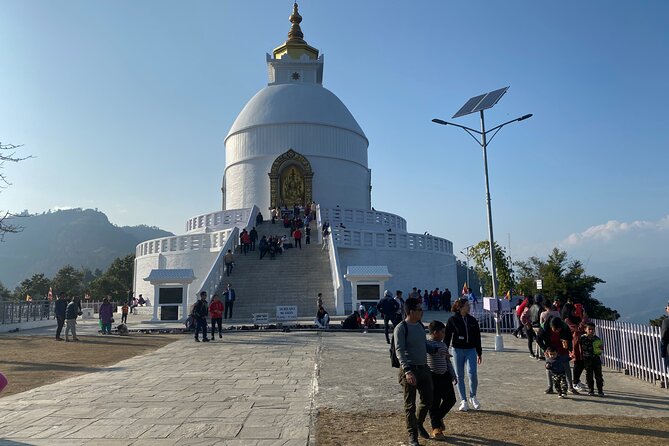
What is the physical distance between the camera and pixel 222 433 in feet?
17.9

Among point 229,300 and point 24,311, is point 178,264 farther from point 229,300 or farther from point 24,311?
point 229,300

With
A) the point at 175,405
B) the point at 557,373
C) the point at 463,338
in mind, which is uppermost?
the point at 463,338

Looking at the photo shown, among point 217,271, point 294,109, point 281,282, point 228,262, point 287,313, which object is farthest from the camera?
point 294,109

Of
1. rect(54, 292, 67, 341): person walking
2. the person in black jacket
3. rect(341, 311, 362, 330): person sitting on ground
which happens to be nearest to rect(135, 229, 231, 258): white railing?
rect(54, 292, 67, 341): person walking

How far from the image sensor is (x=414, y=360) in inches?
211

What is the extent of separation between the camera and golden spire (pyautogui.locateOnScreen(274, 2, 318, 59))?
43500 mm

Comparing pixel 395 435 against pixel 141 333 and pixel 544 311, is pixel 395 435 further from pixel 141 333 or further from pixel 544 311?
pixel 141 333

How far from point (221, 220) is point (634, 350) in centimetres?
2468

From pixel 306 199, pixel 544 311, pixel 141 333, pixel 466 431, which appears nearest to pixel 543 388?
pixel 544 311

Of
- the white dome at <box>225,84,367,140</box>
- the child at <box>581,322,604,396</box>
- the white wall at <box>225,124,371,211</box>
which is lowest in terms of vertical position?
the child at <box>581,322,604,396</box>

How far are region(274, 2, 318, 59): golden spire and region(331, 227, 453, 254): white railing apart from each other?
73.0 ft

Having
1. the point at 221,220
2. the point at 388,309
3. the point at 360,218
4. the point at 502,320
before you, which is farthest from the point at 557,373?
the point at 221,220

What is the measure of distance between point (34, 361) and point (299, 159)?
26.1 meters

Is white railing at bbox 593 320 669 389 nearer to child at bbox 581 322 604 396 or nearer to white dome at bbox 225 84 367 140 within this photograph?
child at bbox 581 322 604 396
